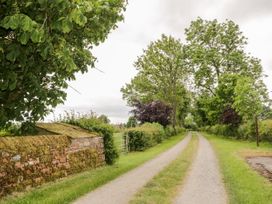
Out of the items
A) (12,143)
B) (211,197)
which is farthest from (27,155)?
(211,197)

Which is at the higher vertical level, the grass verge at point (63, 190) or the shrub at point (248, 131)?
the shrub at point (248, 131)

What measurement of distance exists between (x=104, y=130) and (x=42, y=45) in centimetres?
1054

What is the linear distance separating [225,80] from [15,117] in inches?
1556

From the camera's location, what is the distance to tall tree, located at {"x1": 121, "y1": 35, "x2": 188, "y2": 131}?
52.7 metres

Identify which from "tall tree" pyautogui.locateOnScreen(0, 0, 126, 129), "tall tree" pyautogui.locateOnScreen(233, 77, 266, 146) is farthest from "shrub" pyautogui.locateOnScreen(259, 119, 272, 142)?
"tall tree" pyautogui.locateOnScreen(0, 0, 126, 129)

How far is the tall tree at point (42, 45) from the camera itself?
237 inches

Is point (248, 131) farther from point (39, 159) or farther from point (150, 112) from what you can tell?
point (39, 159)

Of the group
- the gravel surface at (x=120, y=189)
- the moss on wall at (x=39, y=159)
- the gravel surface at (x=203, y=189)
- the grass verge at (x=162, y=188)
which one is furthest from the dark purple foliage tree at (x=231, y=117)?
the moss on wall at (x=39, y=159)

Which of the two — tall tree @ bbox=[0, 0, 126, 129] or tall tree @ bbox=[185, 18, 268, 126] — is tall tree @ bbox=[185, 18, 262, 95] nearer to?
tall tree @ bbox=[185, 18, 268, 126]

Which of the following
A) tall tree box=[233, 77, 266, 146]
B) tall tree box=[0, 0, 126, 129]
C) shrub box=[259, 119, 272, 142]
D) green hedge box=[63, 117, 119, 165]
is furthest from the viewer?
tall tree box=[233, 77, 266, 146]

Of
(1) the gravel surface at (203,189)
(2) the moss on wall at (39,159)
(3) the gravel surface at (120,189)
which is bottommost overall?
(1) the gravel surface at (203,189)

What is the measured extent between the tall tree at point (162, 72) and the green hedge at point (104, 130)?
33.6 meters

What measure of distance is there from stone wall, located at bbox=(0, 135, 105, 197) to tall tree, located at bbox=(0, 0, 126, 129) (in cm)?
77

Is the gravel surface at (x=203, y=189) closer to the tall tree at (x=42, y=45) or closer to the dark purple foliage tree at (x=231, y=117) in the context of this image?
the tall tree at (x=42, y=45)
